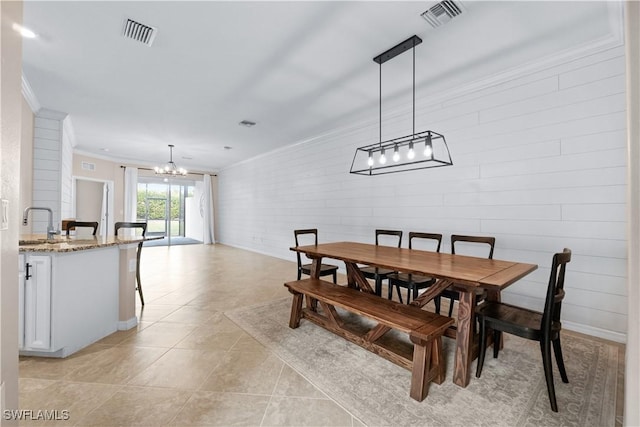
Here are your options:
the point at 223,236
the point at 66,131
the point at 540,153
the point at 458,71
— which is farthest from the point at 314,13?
the point at 223,236

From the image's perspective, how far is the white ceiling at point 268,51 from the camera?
85.7 inches

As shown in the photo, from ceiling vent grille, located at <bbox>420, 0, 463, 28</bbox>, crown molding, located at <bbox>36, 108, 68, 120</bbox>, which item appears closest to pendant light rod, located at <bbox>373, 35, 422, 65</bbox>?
ceiling vent grille, located at <bbox>420, 0, 463, 28</bbox>

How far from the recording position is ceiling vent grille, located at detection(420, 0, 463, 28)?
6.89ft

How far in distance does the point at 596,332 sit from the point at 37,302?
15.6 ft

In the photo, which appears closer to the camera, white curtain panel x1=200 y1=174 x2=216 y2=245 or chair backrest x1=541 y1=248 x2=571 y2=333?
chair backrest x1=541 y1=248 x2=571 y2=333

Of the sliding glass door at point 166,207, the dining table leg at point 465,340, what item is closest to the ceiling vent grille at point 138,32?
the dining table leg at point 465,340

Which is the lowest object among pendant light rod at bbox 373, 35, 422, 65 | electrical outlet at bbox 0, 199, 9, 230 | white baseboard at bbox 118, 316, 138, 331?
white baseboard at bbox 118, 316, 138, 331

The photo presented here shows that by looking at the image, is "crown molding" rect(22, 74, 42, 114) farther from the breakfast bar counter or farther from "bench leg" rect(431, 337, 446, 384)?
"bench leg" rect(431, 337, 446, 384)

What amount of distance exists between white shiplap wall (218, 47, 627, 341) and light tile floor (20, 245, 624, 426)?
68cm

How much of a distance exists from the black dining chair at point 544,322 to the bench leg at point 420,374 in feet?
1.62

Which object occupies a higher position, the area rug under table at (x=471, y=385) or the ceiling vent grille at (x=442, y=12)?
the ceiling vent grille at (x=442, y=12)

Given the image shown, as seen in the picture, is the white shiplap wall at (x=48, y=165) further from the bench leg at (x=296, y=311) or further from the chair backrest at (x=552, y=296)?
the chair backrest at (x=552, y=296)

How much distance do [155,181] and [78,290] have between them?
336 inches

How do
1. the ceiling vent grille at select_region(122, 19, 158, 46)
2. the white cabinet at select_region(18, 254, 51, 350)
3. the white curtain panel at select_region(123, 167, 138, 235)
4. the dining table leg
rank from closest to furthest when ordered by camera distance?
1. the dining table leg
2. the white cabinet at select_region(18, 254, 51, 350)
3. the ceiling vent grille at select_region(122, 19, 158, 46)
4. the white curtain panel at select_region(123, 167, 138, 235)
